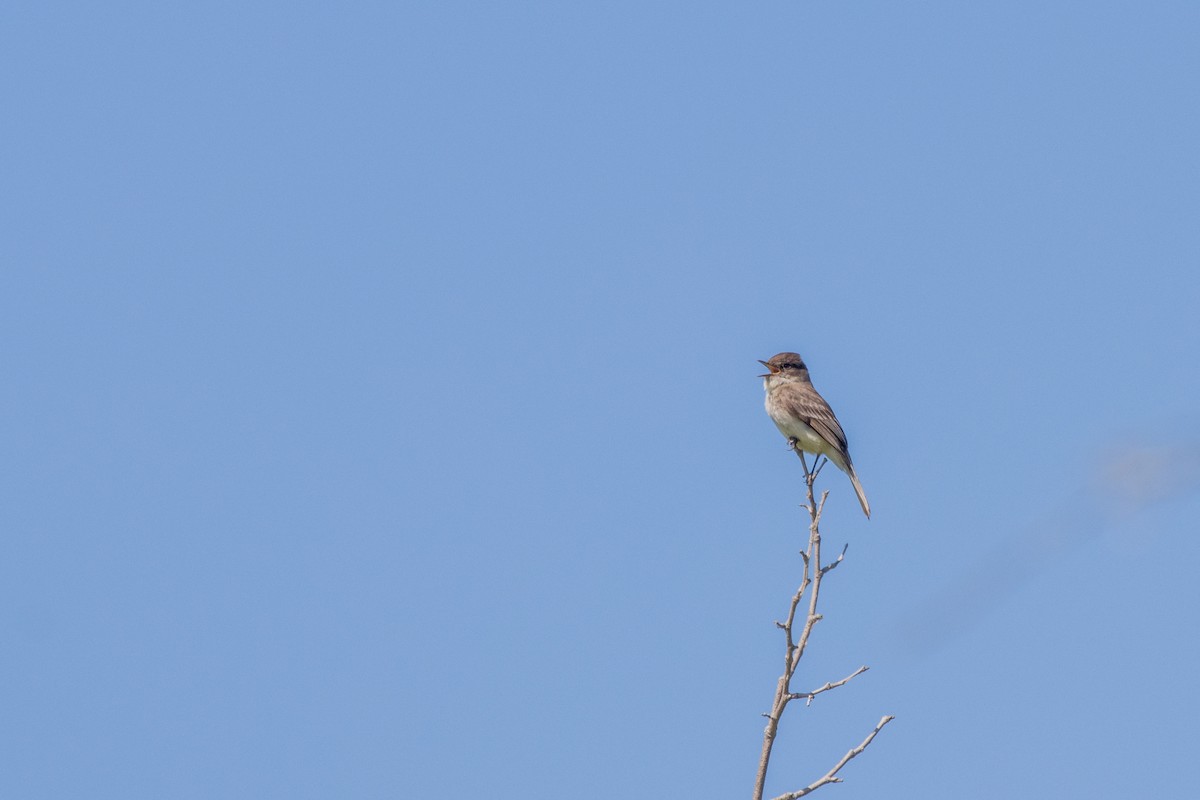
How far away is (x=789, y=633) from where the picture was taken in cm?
740

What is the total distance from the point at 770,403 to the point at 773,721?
881cm

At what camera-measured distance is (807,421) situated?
15.3m

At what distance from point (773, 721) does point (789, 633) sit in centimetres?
53

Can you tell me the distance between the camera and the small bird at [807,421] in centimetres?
1528

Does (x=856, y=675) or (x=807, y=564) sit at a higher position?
(x=807, y=564)

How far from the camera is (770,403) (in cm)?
1565

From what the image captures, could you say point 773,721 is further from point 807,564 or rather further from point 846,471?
point 846,471

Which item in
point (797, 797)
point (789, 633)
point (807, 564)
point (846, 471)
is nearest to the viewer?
point (797, 797)

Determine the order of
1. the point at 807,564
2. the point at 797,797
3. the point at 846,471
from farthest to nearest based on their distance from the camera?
1. the point at 846,471
2. the point at 807,564
3. the point at 797,797

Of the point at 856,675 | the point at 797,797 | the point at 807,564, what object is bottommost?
the point at 797,797

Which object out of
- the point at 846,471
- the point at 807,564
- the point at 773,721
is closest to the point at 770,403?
the point at 846,471

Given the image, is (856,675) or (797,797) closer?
(797,797)

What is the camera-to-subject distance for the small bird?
15281 mm

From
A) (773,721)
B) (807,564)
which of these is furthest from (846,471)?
(773,721)
